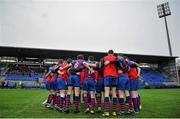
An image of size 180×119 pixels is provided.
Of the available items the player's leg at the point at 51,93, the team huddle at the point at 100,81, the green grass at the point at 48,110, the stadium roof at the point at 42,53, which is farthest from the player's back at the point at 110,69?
the stadium roof at the point at 42,53

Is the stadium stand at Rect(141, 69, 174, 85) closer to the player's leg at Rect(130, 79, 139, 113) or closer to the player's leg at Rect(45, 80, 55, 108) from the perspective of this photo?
the player's leg at Rect(130, 79, 139, 113)

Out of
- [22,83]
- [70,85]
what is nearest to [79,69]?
[70,85]

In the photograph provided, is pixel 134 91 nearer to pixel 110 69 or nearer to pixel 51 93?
pixel 110 69

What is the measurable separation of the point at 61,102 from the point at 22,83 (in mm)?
27172

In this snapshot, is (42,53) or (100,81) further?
(42,53)

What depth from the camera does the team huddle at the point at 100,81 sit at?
5.78 m

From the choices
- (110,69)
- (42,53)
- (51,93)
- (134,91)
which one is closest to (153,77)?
(42,53)

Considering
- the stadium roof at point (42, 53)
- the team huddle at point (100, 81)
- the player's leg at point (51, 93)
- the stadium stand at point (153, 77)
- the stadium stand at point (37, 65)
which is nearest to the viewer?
the team huddle at point (100, 81)

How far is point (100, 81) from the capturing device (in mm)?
6516

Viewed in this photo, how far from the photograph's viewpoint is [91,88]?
6047mm

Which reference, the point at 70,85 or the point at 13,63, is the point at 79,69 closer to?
the point at 70,85

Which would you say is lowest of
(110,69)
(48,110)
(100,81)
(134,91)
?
(48,110)

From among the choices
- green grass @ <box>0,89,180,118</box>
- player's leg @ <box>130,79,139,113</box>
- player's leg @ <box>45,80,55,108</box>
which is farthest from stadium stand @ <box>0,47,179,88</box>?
player's leg @ <box>130,79,139,113</box>

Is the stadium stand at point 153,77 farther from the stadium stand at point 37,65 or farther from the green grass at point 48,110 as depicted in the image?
the green grass at point 48,110
